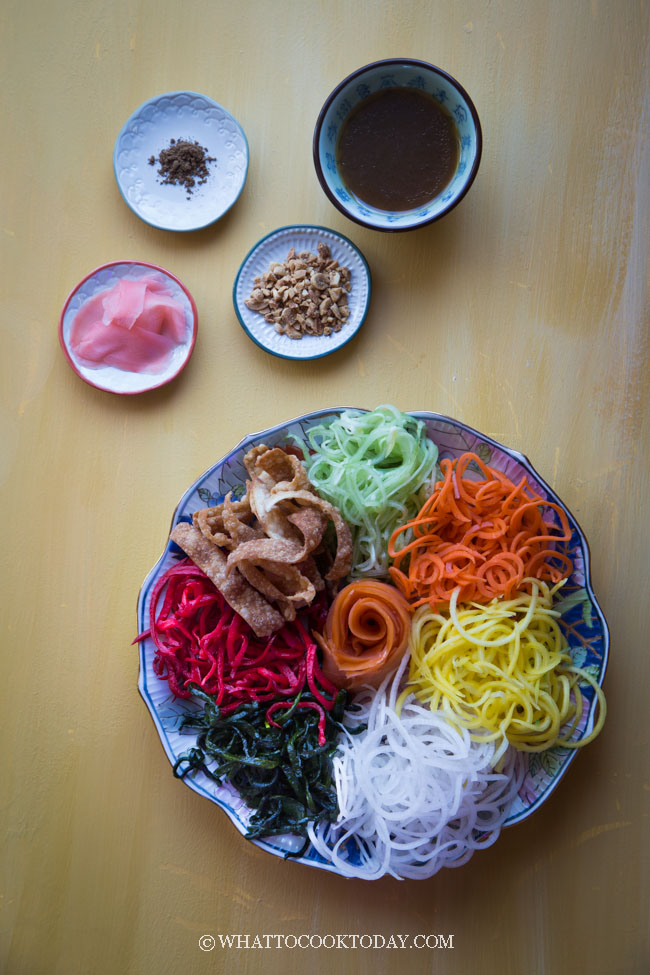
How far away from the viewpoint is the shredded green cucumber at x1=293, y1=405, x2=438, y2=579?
1.87 m

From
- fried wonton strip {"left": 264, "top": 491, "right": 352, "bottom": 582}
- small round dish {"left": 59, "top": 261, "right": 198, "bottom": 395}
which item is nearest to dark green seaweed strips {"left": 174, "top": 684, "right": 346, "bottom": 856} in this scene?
fried wonton strip {"left": 264, "top": 491, "right": 352, "bottom": 582}

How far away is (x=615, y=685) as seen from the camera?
2.06 m

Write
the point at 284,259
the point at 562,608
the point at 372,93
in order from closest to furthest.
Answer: the point at 562,608, the point at 372,93, the point at 284,259

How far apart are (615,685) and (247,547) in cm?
122

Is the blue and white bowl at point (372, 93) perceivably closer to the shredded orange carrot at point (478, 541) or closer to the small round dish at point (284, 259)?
the small round dish at point (284, 259)

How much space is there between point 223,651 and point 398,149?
5.30 ft

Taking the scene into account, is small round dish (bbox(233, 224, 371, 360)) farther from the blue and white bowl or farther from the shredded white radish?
the shredded white radish

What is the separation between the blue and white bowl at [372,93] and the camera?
1983 millimetres

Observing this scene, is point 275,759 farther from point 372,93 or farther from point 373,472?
point 372,93

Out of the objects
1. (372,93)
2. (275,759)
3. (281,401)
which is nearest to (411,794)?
(275,759)

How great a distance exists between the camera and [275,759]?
6.07 ft

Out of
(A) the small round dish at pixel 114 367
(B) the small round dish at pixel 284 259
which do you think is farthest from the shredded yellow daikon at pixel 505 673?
(A) the small round dish at pixel 114 367

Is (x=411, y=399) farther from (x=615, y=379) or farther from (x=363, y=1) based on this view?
(x=363, y=1)

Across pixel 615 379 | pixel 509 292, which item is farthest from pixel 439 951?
pixel 509 292
